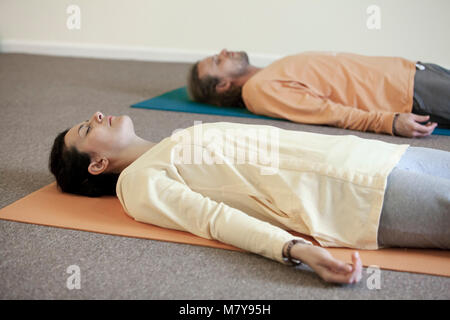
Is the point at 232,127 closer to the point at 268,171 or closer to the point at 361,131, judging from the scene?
the point at 268,171

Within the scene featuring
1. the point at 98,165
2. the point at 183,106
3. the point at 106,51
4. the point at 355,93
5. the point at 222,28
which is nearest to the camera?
the point at 98,165

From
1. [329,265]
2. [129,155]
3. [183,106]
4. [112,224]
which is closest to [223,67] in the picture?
[183,106]

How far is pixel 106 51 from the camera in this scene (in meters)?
4.73

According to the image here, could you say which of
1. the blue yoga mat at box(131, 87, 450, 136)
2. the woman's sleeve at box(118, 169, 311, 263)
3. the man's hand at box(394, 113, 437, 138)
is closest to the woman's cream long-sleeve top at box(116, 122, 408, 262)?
the woman's sleeve at box(118, 169, 311, 263)

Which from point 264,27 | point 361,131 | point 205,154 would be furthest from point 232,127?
point 264,27

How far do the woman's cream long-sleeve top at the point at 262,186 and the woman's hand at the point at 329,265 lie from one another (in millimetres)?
68

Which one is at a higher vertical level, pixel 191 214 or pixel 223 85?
pixel 223 85

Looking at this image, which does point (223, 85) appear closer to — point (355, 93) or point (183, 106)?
point (183, 106)

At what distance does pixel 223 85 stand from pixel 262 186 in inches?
59.7

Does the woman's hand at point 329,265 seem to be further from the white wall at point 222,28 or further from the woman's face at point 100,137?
the white wall at point 222,28

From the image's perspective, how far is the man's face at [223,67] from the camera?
9.20 ft

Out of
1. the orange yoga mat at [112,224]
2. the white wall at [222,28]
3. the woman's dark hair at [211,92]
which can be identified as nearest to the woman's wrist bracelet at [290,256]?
the orange yoga mat at [112,224]

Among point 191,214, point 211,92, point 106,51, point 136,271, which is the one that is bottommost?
point 136,271
